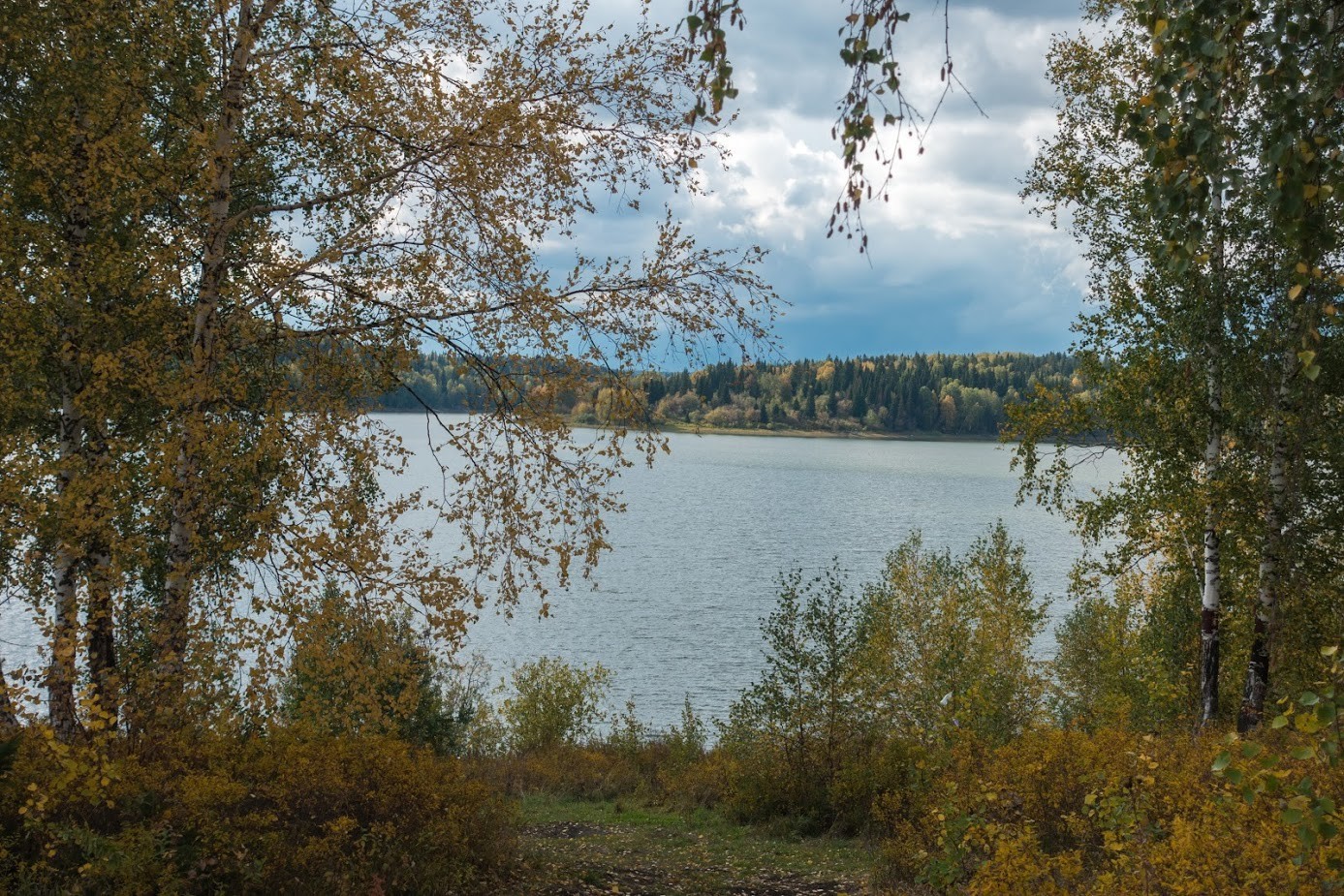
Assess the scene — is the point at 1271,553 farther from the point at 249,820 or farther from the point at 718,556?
the point at 718,556

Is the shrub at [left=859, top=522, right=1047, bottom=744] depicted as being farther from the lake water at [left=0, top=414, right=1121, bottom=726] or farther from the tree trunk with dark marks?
the lake water at [left=0, top=414, right=1121, bottom=726]

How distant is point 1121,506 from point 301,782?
11.1 meters

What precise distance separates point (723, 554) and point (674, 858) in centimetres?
4467

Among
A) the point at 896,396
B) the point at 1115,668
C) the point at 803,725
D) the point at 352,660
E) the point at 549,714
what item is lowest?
the point at 549,714

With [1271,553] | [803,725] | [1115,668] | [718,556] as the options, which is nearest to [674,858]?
[803,725]

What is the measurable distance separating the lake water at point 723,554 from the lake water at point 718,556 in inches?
4.1

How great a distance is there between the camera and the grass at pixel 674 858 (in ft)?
28.6

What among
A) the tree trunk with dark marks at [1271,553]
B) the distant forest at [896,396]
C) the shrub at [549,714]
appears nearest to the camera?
the tree trunk with dark marks at [1271,553]

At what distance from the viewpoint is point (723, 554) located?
55469mm

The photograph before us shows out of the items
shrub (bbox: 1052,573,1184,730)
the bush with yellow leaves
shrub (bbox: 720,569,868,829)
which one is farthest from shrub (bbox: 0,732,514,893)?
shrub (bbox: 720,569,868,829)

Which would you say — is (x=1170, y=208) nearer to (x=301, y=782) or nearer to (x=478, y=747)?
(x=301, y=782)

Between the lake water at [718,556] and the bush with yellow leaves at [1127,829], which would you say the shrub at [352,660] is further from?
the lake water at [718,556]

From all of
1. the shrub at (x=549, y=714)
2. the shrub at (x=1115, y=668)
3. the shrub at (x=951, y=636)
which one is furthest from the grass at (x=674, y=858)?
the shrub at (x=549, y=714)

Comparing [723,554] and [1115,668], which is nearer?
[1115,668]
